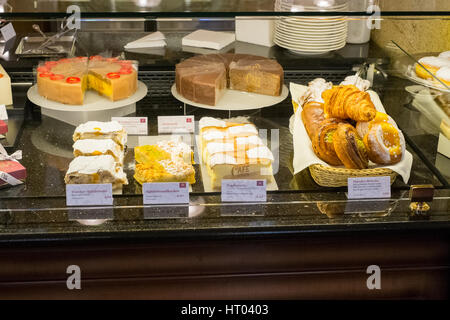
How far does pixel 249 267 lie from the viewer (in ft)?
6.66

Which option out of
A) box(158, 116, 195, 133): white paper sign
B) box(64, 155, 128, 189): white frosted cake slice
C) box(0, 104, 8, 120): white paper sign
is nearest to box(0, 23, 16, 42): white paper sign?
box(0, 104, 8, 120): white paper sign

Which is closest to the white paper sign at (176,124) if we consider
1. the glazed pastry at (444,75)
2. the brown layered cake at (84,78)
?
the brown layered cake at (84,78)

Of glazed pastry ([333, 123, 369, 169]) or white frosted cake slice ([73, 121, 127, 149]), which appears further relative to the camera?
white frosted cake slice ([73, 121, 127, 149])

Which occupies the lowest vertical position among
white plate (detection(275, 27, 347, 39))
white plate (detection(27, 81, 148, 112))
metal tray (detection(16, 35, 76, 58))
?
white plate (detection(27, 81, 148, 112))

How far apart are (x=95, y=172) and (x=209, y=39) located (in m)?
0.96

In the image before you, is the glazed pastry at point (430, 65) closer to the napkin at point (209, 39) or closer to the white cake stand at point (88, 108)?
the napkin at point (209, 39)

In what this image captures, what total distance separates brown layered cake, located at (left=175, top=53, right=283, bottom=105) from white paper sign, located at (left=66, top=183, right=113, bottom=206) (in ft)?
2.29

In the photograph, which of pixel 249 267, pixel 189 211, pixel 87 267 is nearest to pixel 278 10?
pixel 189 211

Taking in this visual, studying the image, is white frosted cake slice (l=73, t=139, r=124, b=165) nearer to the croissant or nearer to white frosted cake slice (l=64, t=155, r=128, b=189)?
white frosted cake slice (l=64, t=155, r=128, b=189)

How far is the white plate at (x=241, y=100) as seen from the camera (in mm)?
2447

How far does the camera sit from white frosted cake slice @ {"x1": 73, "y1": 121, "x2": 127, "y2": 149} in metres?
2.18

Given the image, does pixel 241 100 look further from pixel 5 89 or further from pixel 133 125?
pixel 5 89

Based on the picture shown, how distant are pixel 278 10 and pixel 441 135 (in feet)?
2.58
